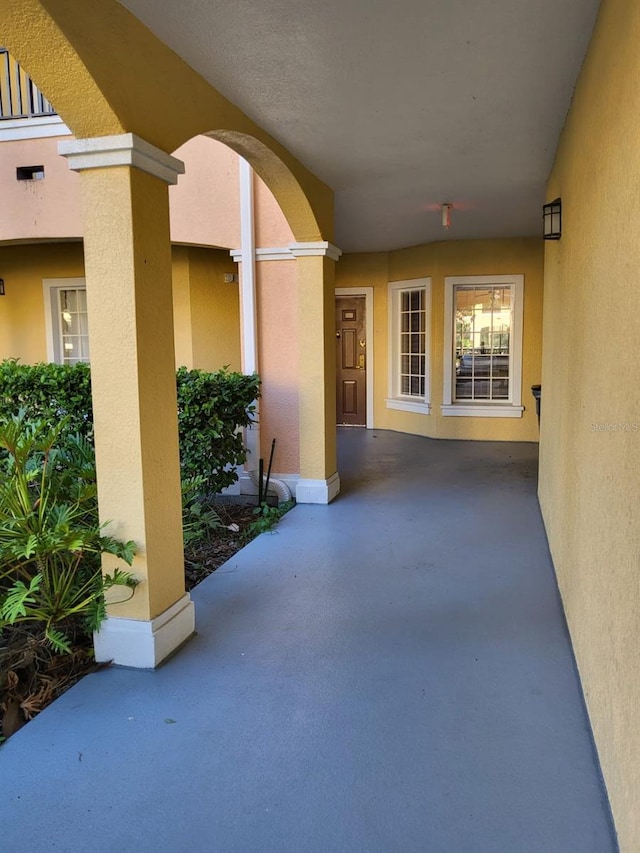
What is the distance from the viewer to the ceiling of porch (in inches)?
99.0

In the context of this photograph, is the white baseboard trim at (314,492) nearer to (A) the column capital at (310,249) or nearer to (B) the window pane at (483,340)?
(A) the column capital at (310,249)

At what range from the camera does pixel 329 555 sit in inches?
163

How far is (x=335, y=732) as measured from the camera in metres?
2.23

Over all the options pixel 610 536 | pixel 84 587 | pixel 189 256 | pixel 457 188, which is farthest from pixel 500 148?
pixel 189 256

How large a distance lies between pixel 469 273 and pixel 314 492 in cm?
437

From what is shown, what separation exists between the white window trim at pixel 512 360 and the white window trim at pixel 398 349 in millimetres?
284

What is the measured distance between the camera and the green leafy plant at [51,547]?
252 centimetres

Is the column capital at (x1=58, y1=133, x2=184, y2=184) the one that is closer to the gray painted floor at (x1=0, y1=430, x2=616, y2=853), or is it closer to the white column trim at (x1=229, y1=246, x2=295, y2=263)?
the gray painted floor at (x1=0, y1=430, x2=616, y2=853)

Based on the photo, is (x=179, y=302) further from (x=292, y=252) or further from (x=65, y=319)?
(x=292, y=252)

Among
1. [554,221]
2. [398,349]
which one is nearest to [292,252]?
[554,221]

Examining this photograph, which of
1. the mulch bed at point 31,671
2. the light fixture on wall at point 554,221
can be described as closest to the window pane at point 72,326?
the mulch bed at point 31,671

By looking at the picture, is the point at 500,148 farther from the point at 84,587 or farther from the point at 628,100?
the point at 84,587

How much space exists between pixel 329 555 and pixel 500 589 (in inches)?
44.7

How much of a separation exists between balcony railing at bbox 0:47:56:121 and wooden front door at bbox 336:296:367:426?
184 inches
